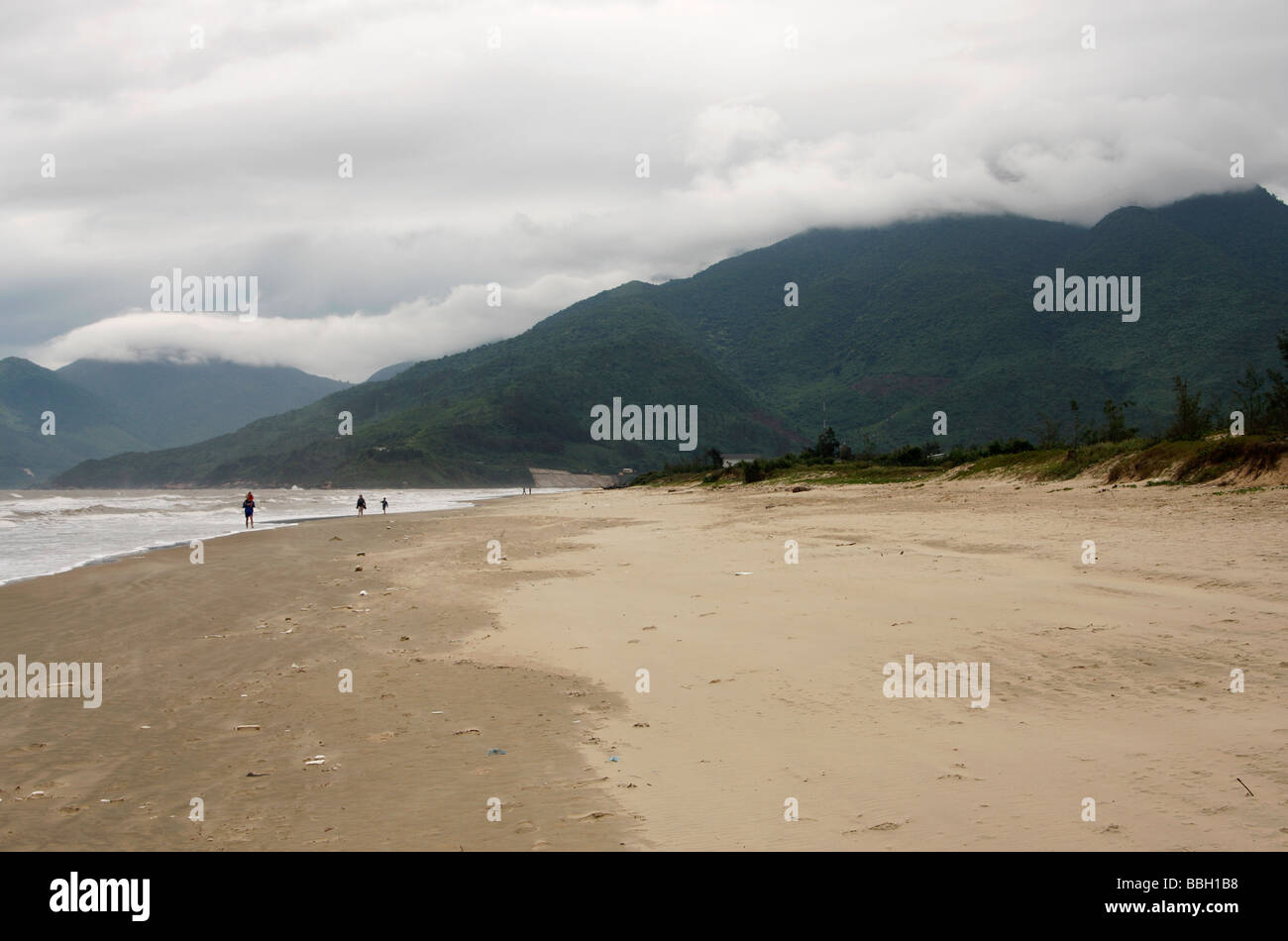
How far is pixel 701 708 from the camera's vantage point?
772 cm

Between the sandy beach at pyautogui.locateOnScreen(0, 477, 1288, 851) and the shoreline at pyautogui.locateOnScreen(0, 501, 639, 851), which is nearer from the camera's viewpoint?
the sandy beach at pyautogui.locateOnScreen(0, 477, 1288, 851)

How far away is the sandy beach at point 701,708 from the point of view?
5.05m

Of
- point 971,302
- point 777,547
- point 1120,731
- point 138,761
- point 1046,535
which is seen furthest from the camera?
point 971,302

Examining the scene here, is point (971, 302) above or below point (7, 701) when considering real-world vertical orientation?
above

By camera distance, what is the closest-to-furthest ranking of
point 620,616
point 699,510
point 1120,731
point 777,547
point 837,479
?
point 1120,731, point 620,616, point 777,547, point 699,510, point 837,479

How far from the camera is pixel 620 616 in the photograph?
12.8 metres

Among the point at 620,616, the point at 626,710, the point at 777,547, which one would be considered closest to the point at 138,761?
the point at 626,710

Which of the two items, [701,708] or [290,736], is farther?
[701,708]

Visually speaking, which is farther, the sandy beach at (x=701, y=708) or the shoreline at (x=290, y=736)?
the shoreline at (x=290, y=736)

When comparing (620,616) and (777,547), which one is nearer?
(620,616)

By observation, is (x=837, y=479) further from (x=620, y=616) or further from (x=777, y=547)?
(x=620, y=616)

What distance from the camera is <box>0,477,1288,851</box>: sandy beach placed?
5055mm
